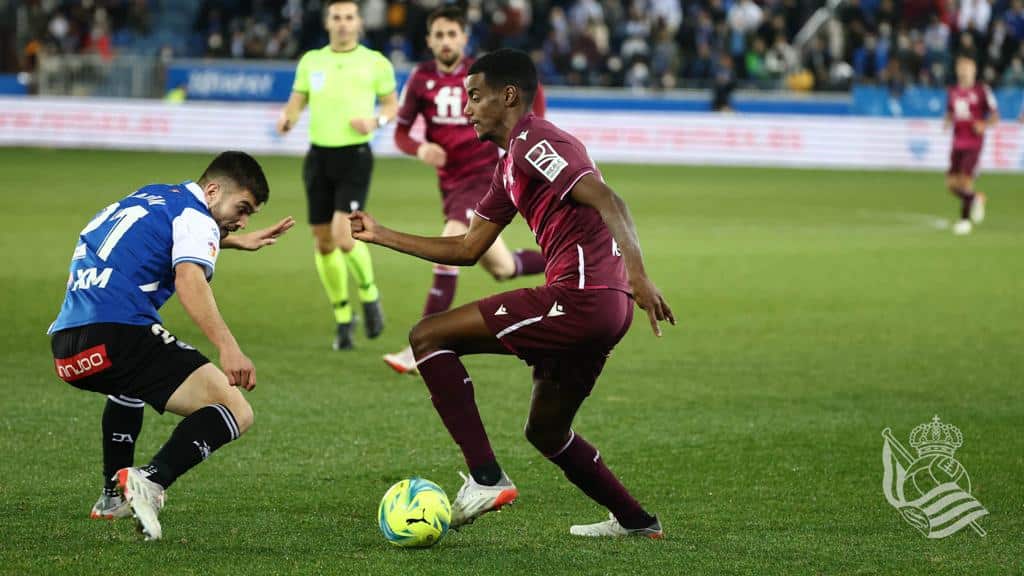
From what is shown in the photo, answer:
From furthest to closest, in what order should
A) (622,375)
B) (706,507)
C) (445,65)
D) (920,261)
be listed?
(920,261)
(445,65)
(622,375)
(706,507)

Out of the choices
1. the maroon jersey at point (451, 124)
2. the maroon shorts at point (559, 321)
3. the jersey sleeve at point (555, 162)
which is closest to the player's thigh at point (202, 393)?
the maroon shorts at point (559, 321)

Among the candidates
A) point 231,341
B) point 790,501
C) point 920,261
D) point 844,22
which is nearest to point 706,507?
point 790,501

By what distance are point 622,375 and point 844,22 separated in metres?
25.4

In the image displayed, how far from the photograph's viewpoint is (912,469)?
6.96 m

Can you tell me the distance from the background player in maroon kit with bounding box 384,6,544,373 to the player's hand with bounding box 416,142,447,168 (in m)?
0.01

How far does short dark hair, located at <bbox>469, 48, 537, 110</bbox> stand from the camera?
5621 mm

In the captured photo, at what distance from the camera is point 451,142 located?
10.5 meters

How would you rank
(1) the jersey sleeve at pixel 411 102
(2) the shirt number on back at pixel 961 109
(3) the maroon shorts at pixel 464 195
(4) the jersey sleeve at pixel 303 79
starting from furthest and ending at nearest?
(2) the shirt number on back at pixel 961 109
(4) the jersey sleeve at pixel 303 79
(1) the jersey sleeve at pixel 411 102
(3) the maroon shorts at pixel 464 195

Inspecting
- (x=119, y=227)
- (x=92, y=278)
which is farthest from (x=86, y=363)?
(x=119, y=227)

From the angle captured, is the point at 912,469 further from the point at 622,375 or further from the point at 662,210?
the point at 662,210

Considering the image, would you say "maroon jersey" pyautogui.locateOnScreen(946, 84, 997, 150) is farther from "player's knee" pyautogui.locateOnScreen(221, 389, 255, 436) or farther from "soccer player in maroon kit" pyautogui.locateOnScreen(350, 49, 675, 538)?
"player's knee" pyautogui.locateOnScreen(221, 389, 255, 436)

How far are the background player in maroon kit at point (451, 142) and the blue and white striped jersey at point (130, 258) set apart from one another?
15.5 feet

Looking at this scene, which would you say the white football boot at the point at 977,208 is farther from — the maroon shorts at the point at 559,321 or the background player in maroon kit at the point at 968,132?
the maroon shorts at the point at 559,321

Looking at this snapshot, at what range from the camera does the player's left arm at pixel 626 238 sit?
502 cm
